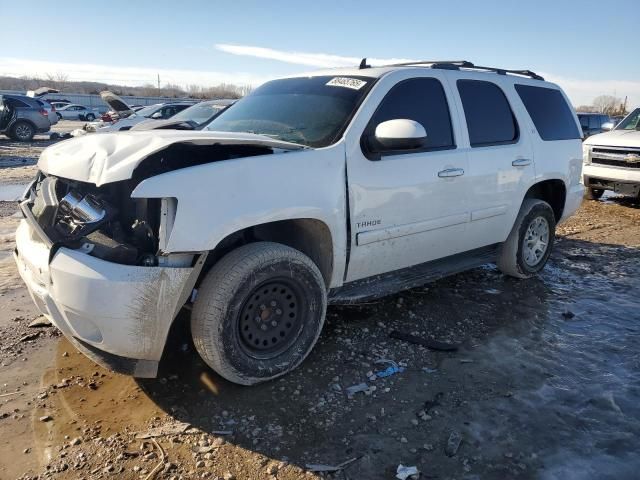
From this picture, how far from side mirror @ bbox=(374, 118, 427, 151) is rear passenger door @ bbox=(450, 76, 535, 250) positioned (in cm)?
93

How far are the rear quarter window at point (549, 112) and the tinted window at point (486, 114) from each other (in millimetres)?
380

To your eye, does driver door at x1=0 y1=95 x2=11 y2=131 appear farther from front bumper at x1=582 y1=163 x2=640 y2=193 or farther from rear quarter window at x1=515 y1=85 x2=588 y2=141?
rear quarter window at x1=515 y1=85 x2=588 y2=141

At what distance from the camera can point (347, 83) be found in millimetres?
3832

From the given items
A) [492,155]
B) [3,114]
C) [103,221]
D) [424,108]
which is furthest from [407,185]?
[3,114]

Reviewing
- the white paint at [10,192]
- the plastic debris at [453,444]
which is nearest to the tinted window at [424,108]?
the plastic debris at [453,444]

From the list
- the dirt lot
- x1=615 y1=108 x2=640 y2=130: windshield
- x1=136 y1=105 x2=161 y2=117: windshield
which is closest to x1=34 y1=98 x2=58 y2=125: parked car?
x1=136 y1=105 x2=161 y2=117: windshield

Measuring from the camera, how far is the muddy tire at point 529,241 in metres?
→ 5.00

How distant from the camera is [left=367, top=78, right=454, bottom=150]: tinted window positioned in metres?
3.73

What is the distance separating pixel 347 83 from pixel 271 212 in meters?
1.39

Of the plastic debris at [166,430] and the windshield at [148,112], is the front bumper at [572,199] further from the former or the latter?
the windshield at [148,112]

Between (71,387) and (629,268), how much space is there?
5.64 m

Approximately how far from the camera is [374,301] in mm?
4551

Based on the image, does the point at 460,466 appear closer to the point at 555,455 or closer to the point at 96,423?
the point at 555,455

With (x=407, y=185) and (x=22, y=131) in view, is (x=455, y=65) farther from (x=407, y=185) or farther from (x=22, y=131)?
(x=22, y=131)
